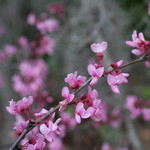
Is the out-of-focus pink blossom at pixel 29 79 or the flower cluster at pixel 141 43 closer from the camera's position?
the flower cluster at pixel 141 43

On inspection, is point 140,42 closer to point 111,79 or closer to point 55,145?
point 111,79

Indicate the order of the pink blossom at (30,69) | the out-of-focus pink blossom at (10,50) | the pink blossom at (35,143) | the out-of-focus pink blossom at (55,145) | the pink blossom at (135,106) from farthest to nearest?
1. the out-of-focus pink blossom at (10,50)
2. the pink blossom at (30,69)
3. the out-of-focus pink blossom at (55,145)
4. the pink blossom at (135,106)
5. the pink blossom at (35,143)

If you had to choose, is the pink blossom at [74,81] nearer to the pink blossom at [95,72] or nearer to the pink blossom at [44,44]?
the pink blossom at [95,72]

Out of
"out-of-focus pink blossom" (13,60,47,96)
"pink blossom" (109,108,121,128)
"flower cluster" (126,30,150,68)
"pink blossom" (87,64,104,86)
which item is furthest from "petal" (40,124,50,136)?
"pink blossom" (109,108,121,128)

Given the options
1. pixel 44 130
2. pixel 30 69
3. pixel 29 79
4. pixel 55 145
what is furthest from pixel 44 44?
pixel 44 130

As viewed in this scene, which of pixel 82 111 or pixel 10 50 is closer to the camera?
pixel 82 111

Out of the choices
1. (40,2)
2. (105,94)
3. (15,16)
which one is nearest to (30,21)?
(105,94)

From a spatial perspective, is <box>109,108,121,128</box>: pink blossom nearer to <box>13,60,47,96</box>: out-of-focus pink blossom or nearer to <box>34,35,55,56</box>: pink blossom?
<box>13,60,47,96</box>: out-of-focus pink blossom

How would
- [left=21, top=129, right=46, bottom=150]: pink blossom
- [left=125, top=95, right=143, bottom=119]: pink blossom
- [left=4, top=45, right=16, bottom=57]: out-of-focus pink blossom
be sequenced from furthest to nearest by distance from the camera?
[left=4, top=45, right=16, bottom=57]: out-of-focus pink blossom < [left=125, top=95, right=143, bottom=119]: pink blossom < [left=21, top=129, right=46, bottom=150]: pink blossom

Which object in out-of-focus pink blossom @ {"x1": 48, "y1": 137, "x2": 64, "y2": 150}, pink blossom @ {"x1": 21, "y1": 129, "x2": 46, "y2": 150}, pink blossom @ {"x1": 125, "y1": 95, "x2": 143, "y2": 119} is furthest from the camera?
out-of-focus pink blossom @ {"x1": 48, "y1": 137, "x2": 64, "y2": 150}

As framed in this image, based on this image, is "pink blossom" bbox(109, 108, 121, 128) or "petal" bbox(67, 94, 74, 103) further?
"pink blossom" bbox(109, 108, 121, 128)

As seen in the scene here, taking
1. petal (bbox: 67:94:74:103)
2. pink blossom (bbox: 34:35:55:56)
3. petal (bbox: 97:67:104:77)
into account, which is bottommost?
petal (bbox: 67:94:74:103)

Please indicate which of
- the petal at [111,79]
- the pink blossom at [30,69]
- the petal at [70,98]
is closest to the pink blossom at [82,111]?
the petal at [70,98]
